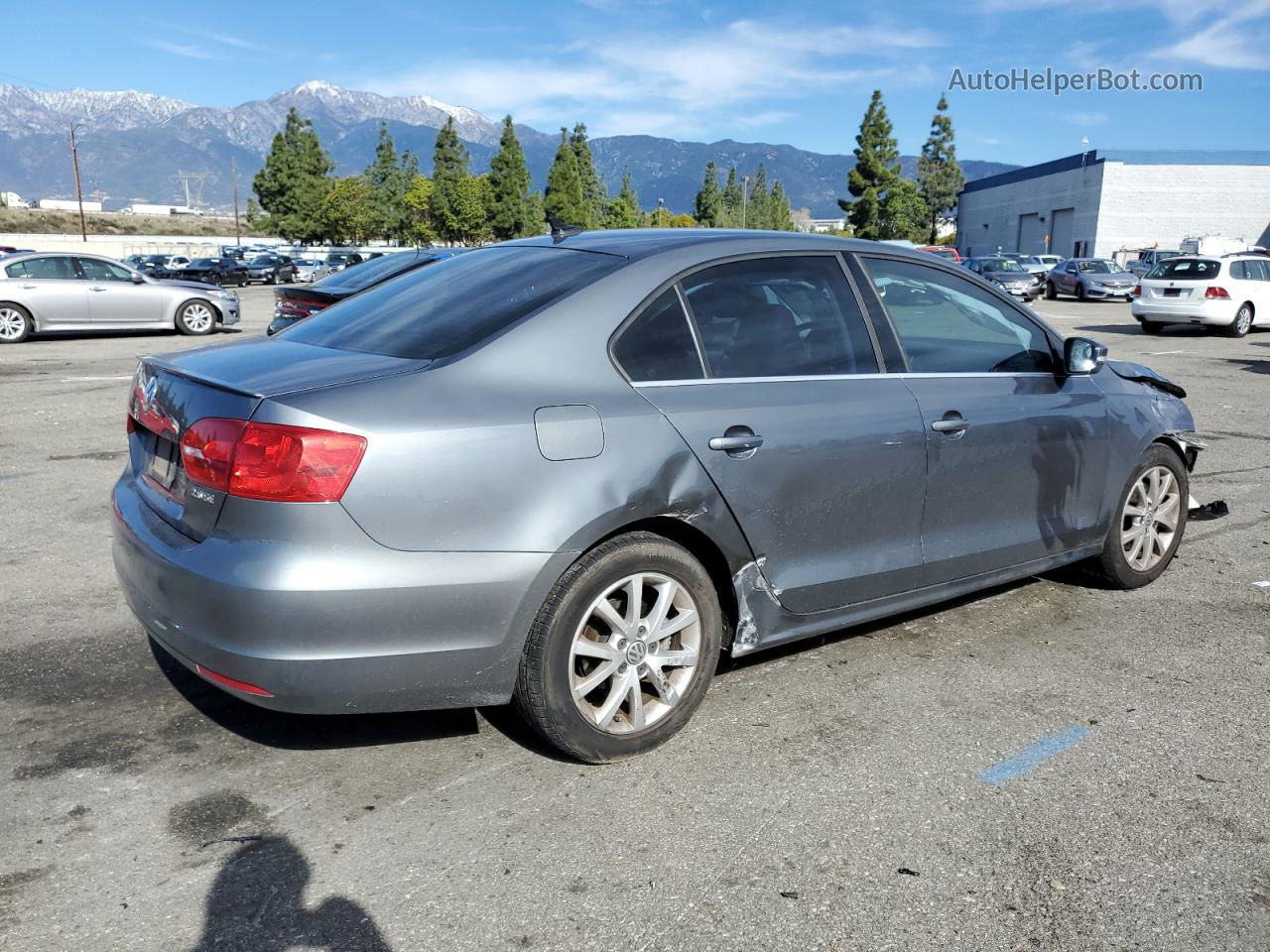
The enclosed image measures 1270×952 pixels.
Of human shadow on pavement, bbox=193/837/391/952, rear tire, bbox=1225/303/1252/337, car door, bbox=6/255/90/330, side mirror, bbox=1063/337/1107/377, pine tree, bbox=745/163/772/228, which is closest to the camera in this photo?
human shadow on pavement, bbox=193/837/391/952

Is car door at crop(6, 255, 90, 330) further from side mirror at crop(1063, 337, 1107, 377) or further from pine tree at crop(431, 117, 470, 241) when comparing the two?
pine tree at crop(431, 117, 470, 241)

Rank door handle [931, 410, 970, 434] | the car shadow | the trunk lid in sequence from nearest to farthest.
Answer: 1. the trunk lid
2. the car shadow
3. door handle [931, 410, 970, 434]

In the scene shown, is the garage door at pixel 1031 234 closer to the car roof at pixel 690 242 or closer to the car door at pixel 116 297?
the car door at pixel 116 297

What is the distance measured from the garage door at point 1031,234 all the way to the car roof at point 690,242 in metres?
76.0

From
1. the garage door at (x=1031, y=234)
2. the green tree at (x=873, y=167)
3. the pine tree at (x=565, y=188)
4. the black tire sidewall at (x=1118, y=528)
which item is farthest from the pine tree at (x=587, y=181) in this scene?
the black tire sidewall at (x=1118, y=528)

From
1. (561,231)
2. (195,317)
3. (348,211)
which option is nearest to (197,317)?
(195,317)

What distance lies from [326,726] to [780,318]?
2.11 meters

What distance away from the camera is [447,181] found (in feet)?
299

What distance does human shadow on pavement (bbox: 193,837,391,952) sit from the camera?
7.86ft

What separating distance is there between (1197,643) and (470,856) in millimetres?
3218

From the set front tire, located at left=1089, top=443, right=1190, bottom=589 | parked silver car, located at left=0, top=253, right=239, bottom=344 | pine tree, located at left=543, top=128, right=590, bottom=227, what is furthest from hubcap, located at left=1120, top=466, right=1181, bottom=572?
pine tree, located at left=543, top=128, right=590, bottom=227

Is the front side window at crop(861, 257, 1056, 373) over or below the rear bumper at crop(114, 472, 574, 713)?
over

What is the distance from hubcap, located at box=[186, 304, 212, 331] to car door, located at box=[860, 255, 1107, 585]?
712 inches

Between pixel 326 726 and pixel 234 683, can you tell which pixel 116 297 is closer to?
pixel 326 726
